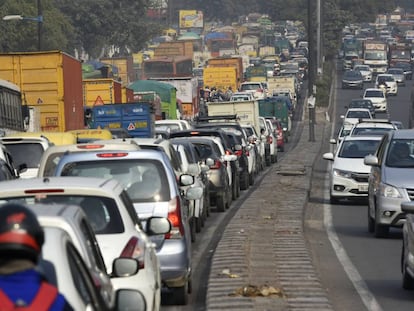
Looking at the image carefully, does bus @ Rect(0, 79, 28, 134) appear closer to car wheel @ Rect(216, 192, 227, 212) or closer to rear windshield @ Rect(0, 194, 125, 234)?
car wheel @ Rect(216, 192, 227, 212)

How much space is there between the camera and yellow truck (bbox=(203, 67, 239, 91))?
103062 millimetres

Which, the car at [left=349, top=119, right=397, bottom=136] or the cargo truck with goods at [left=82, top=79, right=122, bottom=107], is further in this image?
the cargo truck with goods at [left=82, top=79, right=122, bottom=107]

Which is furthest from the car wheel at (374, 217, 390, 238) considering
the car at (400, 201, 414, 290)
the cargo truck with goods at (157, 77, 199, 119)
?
the cargo truck with goods at (157, 77, 199, 119)

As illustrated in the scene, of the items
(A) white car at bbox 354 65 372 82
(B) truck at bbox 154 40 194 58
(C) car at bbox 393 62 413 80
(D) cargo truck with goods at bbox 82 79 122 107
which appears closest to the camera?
(D) cargo truck with goods at bbox 82 79 122 107

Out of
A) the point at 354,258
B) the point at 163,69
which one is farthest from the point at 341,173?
the point at 163,69

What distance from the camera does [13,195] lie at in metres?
10.3

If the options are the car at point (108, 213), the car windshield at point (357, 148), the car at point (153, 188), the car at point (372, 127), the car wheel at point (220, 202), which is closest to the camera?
the car at point (108, 213)

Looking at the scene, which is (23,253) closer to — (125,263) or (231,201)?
(125,263)

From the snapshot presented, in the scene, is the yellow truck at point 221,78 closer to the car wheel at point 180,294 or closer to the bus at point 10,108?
the bus at point 10,108

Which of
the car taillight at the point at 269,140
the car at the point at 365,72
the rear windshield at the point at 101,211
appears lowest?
the car at the point at 365,72

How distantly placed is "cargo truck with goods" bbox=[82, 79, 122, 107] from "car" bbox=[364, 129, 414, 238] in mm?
30637

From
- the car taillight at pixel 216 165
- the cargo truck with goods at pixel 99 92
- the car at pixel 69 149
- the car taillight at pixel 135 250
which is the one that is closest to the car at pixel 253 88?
the cargo truck with goods at pixel 99 92

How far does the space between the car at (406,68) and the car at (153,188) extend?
381 ft

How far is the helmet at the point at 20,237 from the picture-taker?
5.57 metres
